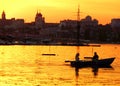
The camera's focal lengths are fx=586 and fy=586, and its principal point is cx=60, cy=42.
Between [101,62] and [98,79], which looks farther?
[101,62]

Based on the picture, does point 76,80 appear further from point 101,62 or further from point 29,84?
point 101,62

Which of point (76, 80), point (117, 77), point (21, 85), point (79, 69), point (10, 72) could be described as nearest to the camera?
point (21, 85)

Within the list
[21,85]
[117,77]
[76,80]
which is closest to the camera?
[21,85]

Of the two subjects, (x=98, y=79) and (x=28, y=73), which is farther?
(x=28, y=73)

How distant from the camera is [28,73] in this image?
52.7 meters

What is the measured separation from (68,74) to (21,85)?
11.1 metres

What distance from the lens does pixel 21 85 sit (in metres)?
→ 41.9

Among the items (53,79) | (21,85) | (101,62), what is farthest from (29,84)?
(101,62)

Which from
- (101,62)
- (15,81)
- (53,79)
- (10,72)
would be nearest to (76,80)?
(53,79)

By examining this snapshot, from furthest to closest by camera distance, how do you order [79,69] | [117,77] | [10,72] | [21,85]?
[79,69] < [10,72] < [117,77] < [21,85]

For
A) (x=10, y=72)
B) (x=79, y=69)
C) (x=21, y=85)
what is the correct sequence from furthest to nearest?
(x=79, y=69)
(x=10, y=72)
(x=21, y=85)

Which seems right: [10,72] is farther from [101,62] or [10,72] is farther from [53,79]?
[101,62]

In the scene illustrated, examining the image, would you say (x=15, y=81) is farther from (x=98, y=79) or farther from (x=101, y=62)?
(x=101, y=62)

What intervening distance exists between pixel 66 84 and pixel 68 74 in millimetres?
9257
